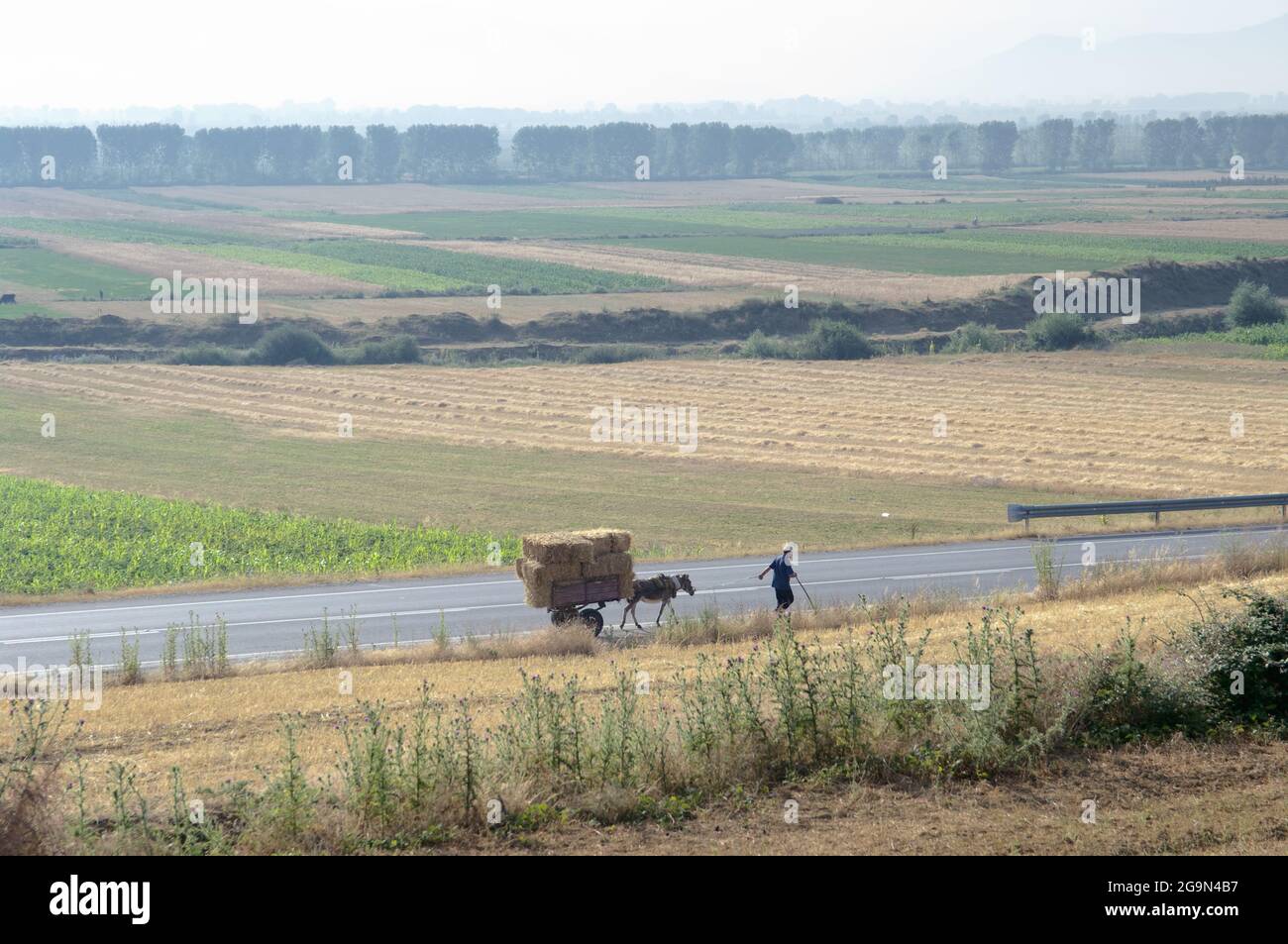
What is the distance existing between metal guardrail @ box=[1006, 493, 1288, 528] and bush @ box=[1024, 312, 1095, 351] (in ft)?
124

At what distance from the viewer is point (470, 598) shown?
26.5 metres

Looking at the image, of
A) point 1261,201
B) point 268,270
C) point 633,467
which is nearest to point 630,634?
point 633,467

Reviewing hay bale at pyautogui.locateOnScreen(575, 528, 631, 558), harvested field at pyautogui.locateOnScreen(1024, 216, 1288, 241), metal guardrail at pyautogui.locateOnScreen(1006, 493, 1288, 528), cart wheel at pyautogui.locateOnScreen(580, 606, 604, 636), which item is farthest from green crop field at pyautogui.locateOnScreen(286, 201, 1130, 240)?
cart wheel at pyautogui.locateOnScreen(580, 606, 604, 636)

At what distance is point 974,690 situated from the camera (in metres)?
12.5

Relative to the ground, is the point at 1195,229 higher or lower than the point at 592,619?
higher

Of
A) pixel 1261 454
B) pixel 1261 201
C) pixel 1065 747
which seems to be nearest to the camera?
pixel 1065 747

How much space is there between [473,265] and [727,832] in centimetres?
10010

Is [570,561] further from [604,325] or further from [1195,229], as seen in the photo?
[1195,229]

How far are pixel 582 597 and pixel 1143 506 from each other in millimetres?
15450

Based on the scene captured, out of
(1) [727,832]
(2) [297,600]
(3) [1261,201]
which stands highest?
(3) [1261,201]

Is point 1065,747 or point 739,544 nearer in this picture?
point 1065,747

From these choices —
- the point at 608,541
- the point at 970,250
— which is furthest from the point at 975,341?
the point at 608,541

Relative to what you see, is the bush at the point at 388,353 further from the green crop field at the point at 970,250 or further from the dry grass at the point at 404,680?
the dry grass at the point at 404,680
